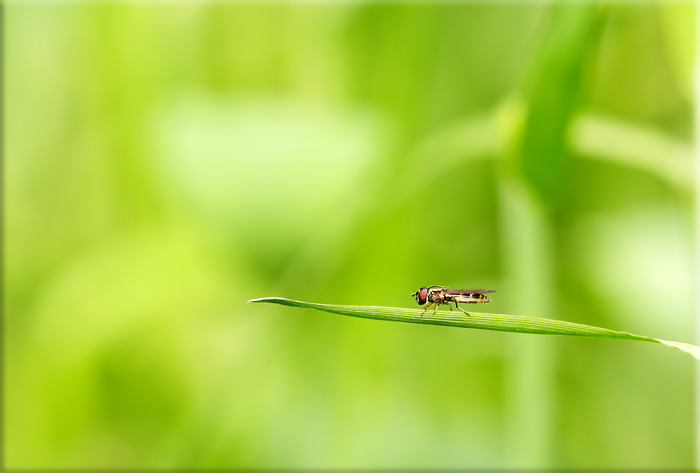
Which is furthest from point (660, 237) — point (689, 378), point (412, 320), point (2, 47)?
point (2, 47)

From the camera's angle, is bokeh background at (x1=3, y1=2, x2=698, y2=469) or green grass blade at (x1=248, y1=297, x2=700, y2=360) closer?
green grass blade at (x1=248, y1=297, x2=700, y2=360)

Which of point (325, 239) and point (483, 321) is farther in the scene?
point (325, 239)

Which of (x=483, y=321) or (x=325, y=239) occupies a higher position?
(x=325, y=239)

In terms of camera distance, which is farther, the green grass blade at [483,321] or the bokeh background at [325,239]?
the bokeh background at [325,239]

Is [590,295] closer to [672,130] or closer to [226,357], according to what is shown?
[672,130]
